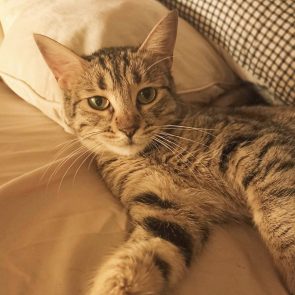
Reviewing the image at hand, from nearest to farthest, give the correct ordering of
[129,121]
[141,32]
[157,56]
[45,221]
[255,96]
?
1. [45,221]
2. [129,121]
3. [157,56]
4. [141,32]
5. [255,96]

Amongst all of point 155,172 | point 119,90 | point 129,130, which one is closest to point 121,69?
point 119,90

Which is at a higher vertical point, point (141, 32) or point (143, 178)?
point (141, 32)

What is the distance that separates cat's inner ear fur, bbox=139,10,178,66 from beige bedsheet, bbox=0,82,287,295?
42 cm

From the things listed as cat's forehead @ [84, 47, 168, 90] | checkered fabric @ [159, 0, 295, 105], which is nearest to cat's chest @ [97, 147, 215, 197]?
cat's forehead @ [84, 47, 168, 90]

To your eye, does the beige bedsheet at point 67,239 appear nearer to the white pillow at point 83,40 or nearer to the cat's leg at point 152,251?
the cat's leg at point 152,251

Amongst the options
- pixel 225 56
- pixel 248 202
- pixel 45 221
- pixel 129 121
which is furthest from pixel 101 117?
pixel 225 56

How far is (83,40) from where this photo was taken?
1.18 meters

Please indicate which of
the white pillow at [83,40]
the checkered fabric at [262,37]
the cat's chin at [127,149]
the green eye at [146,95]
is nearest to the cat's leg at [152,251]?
the cat's chin at [127,149]

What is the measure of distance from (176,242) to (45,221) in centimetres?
33

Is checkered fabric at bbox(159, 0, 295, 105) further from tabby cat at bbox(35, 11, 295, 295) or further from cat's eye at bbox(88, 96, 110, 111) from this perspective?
cat's eye at bbox(88, 96, 110, 111)

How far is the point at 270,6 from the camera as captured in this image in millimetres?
1161

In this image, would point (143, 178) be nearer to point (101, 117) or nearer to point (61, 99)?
point (101, 117)

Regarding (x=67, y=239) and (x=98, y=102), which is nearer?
(x=67, y=239)

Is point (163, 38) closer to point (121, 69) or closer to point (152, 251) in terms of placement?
point (121, 69)
